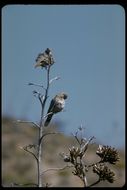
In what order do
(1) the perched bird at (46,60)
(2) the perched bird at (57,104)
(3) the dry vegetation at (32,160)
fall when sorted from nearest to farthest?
(1) the perched bird at (46,60)
(2) the perched bird at (57,104)
(3) the dry vegetation at (32,160)

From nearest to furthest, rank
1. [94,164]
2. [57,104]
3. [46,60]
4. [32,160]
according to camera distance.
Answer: [94,164], [46,60], [57,104], [32,160]

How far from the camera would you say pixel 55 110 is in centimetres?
313

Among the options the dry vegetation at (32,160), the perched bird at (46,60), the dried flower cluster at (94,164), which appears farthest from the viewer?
the dry vegetation at (32,160)

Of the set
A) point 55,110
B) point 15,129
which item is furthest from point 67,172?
point 55,110

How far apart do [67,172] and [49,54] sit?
15929 mm

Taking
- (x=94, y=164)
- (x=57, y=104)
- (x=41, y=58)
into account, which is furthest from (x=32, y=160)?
(x=94, y=164)

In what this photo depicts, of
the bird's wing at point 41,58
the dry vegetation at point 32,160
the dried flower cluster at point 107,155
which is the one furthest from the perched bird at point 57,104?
the dry vegetation at point 32,160

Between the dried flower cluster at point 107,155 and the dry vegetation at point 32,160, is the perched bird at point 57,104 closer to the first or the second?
the dried flower cluster at point 107,155

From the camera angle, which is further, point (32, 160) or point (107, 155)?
point (32, 160)

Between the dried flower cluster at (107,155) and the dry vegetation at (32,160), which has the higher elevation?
the dried flower cluster at (107,155)

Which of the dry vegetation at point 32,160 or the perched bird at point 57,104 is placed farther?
the dry vegetation at point 32,160

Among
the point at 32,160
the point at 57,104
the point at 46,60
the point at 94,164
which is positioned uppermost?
the point at 46,60

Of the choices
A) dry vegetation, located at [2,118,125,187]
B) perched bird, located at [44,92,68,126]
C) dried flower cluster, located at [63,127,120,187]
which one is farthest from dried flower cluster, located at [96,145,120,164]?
dry vegetation, located at [2,118,125,187]

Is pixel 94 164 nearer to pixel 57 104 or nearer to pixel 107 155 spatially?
pixel 107 155
